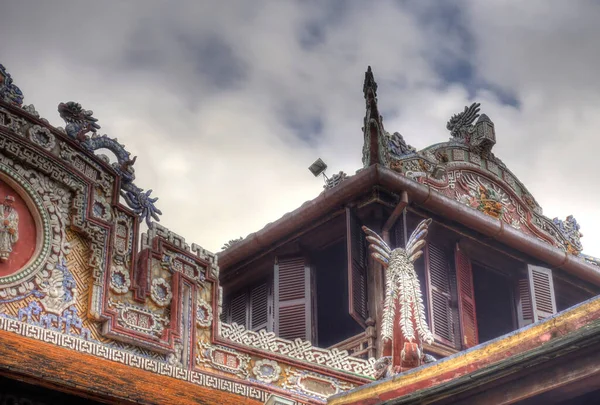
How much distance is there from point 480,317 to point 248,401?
7.46 m

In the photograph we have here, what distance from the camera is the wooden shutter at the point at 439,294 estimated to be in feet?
52.3

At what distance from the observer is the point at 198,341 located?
13.2 m

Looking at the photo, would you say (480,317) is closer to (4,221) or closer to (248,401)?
(248,401)

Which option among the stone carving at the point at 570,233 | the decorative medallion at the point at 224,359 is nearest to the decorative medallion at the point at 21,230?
the decorative medallion at the point at 224,359

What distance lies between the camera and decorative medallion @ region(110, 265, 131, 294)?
12.5 m

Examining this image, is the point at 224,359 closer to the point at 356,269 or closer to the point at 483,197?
the point at 356,269

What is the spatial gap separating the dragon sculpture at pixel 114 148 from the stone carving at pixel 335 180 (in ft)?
14.1

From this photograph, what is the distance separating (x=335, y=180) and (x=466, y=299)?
2.78 meters

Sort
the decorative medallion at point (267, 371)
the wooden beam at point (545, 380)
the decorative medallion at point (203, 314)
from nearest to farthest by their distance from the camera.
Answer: the wooden beam at point (545, 380) → the decorative medallion at point (203, 314) → the decorative medallion at point (267, 371)

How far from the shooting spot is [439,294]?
16391 millimetres

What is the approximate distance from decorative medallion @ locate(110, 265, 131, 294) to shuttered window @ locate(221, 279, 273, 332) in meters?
4.60

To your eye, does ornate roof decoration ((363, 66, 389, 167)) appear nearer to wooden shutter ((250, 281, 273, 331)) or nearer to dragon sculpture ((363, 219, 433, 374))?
wooden shutter ((250, 281, 273, 331))

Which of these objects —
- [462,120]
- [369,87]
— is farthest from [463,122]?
[369,87]

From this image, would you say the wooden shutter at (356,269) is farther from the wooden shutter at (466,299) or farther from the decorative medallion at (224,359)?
the decorative medallion at (224,359)
